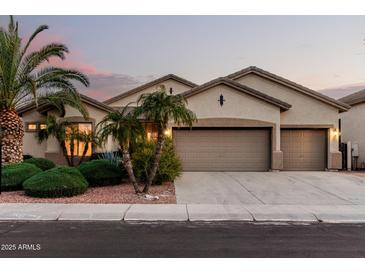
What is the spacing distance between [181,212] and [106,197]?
3.33 meters

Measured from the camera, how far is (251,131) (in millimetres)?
20391

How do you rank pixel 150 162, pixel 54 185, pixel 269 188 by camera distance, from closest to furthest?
pixel 54 185, pixel 269 188, pixel 150 162

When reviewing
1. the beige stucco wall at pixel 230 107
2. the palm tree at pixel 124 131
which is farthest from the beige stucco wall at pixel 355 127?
the palm tree at pixel 124 131

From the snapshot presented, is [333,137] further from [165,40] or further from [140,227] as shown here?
[140,227]

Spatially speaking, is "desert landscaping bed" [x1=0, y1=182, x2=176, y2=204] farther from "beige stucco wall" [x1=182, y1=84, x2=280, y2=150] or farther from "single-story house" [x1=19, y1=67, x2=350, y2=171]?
"beige stucco wall" [x1=182, y1=84, x2=280, y2=150]

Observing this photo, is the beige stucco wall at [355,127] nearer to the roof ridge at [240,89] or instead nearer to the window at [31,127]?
the roof ridge at [240,89]

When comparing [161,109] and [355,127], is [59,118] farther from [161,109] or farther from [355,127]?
[355,127]

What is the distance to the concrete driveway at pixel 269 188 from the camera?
12.1m

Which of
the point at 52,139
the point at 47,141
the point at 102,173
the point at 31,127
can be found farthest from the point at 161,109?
the point at 31,127

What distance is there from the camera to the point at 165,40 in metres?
19.5

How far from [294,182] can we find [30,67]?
12494 millimetres

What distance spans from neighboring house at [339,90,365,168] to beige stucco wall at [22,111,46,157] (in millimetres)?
18416

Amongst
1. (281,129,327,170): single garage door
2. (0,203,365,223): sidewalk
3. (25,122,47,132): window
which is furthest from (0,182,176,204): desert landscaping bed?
(281,129,327,170): single garage door

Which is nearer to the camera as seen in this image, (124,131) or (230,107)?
(124,131)
